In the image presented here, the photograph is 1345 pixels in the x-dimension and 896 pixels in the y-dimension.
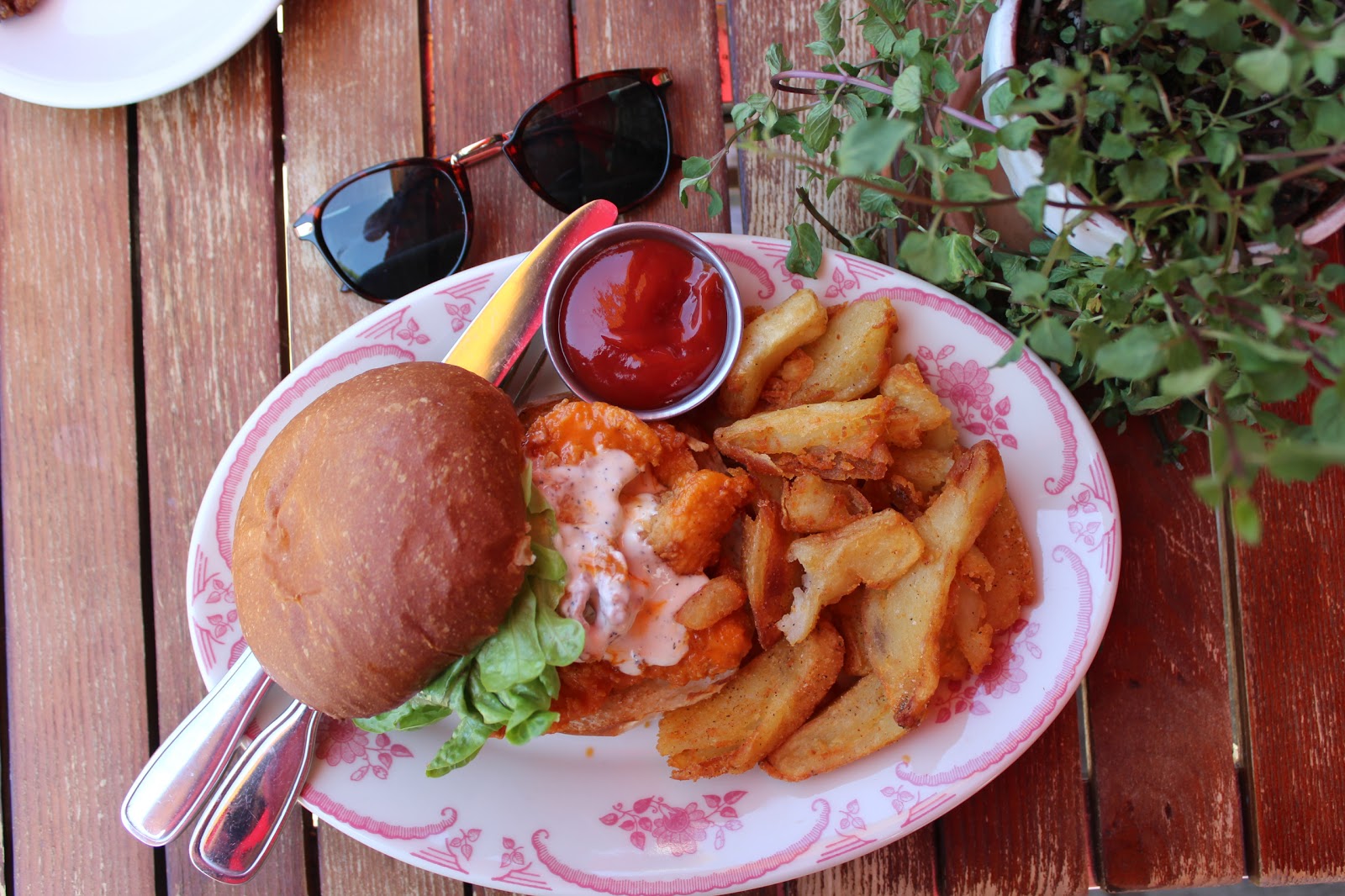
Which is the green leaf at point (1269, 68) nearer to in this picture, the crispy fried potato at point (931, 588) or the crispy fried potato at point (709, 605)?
the crispy fried potato at point (931, 588)

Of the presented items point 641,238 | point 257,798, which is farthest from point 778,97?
point 257,798

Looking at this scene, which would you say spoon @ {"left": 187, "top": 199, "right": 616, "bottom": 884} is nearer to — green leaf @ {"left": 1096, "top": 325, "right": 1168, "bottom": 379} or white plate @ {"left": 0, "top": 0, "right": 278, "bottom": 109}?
white plate @ {"left": 0, "top": 0, "right": 278, "bottom": 109}

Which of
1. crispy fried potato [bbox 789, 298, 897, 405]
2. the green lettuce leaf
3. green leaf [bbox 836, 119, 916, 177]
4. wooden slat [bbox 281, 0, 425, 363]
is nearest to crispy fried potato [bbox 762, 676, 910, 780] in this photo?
the green lettuce leaf

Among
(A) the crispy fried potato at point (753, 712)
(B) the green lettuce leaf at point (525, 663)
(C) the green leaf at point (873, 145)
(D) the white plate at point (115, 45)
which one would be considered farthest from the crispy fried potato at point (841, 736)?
(D) the white plate at point (115, 45)

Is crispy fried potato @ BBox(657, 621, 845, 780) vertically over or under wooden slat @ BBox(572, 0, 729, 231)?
under

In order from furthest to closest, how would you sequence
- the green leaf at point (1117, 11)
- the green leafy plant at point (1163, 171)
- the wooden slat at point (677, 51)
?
the wooden slat at point (677, 51) < the green leaf at point (1117, 11) < the green leafy plant at point (1163, 171)

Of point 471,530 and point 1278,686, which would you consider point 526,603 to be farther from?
point 1278,686

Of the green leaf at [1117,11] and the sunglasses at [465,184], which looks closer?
the green leaf at [1117,11]
